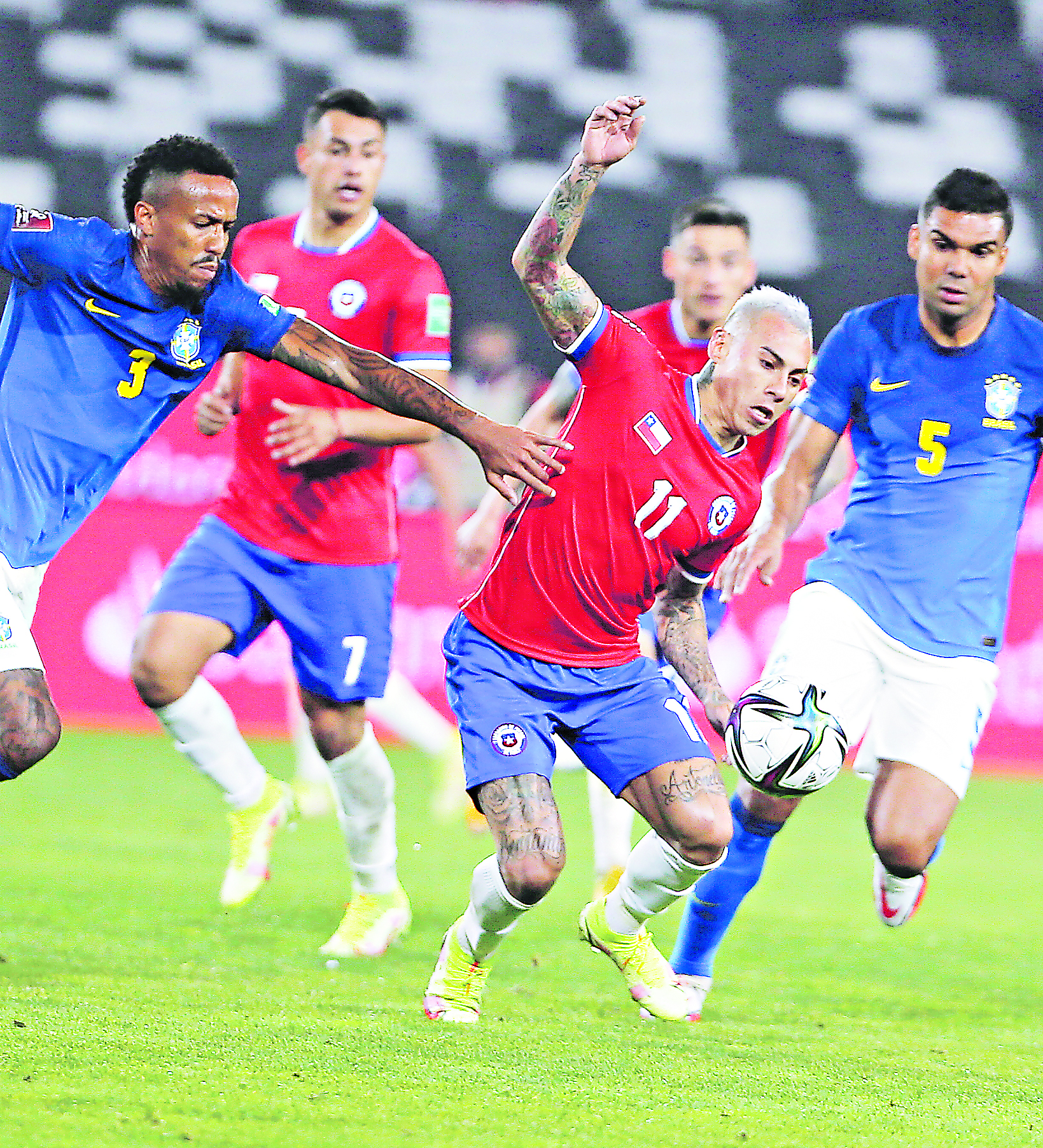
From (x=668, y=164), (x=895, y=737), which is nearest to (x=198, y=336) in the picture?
(x=895, y=737)

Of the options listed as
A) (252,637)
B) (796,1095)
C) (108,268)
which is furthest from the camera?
(252,637)

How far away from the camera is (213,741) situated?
5473mm

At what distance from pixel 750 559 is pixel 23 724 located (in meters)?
2.17

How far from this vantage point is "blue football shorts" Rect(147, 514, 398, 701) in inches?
213

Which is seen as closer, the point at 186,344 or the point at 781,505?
the point at 186,344

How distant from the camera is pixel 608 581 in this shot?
4.41m

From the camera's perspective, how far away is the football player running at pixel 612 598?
4254 mm

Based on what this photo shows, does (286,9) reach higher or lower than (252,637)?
higher

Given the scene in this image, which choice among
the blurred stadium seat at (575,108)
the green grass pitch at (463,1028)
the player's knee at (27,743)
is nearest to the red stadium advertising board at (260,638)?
the green grass pitch at (463,1028)

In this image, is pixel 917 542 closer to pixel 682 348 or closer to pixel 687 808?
pixel 687 808

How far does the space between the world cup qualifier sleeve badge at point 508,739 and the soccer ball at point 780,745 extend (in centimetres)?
58

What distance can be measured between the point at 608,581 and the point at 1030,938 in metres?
2.73

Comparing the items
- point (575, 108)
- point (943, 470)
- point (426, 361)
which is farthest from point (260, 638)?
point (575, 108)

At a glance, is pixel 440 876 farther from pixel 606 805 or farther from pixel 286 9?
pixel 286 9
